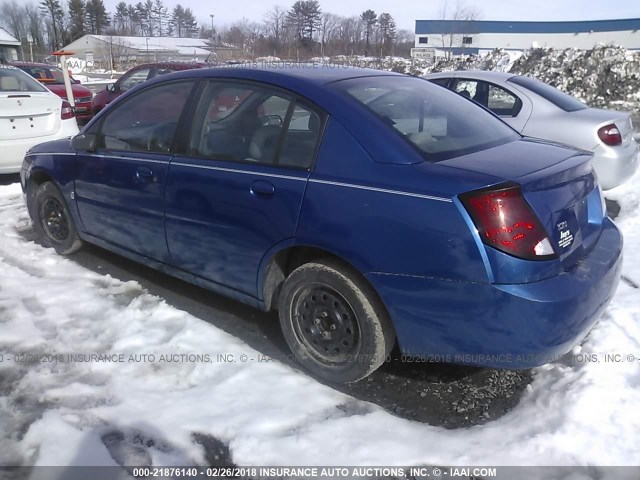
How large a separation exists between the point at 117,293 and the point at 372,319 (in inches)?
87.6

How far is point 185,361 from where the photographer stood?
126 inches

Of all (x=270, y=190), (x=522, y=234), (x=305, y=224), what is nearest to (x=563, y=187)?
(x=522, y=234)

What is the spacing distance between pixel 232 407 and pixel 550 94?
5483 mm

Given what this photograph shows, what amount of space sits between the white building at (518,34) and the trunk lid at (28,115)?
162ft

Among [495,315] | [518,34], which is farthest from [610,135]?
[518,34]

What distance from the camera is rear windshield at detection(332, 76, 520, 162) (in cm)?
286

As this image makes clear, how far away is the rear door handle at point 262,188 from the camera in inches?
116

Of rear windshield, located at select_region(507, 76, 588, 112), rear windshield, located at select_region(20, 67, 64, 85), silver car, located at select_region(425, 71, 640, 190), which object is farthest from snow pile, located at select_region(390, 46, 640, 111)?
rear windshield, located at select_region(20, 67, 64, 85)

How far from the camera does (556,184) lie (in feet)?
8.49

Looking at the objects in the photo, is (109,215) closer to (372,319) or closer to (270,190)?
(270,190)

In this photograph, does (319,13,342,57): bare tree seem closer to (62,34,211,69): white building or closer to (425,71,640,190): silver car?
(62,34,211,69): white building

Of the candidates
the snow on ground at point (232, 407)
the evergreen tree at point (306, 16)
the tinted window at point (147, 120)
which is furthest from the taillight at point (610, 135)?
the evergreen tree at point (306, 16)

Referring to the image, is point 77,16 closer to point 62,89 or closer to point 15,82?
point 62,89

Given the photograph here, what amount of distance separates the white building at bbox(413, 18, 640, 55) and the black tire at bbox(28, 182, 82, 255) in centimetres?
5162
